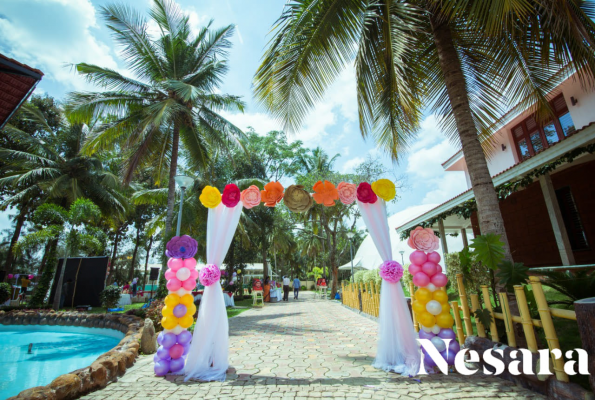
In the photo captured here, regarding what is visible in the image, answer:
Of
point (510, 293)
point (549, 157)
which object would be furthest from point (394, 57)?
point (549, 157)

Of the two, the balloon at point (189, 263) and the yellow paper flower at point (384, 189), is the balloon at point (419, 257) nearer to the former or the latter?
the yellow paper flower at point (384, 189)

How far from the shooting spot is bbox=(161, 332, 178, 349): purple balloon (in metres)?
4.56

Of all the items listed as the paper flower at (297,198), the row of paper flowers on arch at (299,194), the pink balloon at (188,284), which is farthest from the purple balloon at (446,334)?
the pink balloon at (188,284)

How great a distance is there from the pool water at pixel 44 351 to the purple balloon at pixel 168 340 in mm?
2952

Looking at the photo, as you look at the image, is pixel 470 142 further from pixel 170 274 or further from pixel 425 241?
pixel 170 274

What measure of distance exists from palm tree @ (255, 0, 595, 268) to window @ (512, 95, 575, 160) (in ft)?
15.3

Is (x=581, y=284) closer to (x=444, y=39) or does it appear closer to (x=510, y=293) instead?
(x=510, y=293)

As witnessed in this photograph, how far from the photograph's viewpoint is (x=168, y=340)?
15.0 ft

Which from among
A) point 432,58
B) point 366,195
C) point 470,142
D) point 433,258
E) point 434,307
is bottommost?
point 434,307

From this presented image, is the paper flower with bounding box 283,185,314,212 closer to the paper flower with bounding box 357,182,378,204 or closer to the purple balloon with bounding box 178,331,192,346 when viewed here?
the paper flower with bounding box 357,182,378,204

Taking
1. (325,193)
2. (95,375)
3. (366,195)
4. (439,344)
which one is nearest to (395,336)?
(439,344)

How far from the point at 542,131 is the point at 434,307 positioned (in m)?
10.3

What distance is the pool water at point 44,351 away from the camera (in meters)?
5.99

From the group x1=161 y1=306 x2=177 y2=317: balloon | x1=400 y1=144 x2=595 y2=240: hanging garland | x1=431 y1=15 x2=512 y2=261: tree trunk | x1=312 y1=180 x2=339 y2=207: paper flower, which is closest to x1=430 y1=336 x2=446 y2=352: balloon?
x1=431 y1=15 x2=512 y2=261: tree trunk
